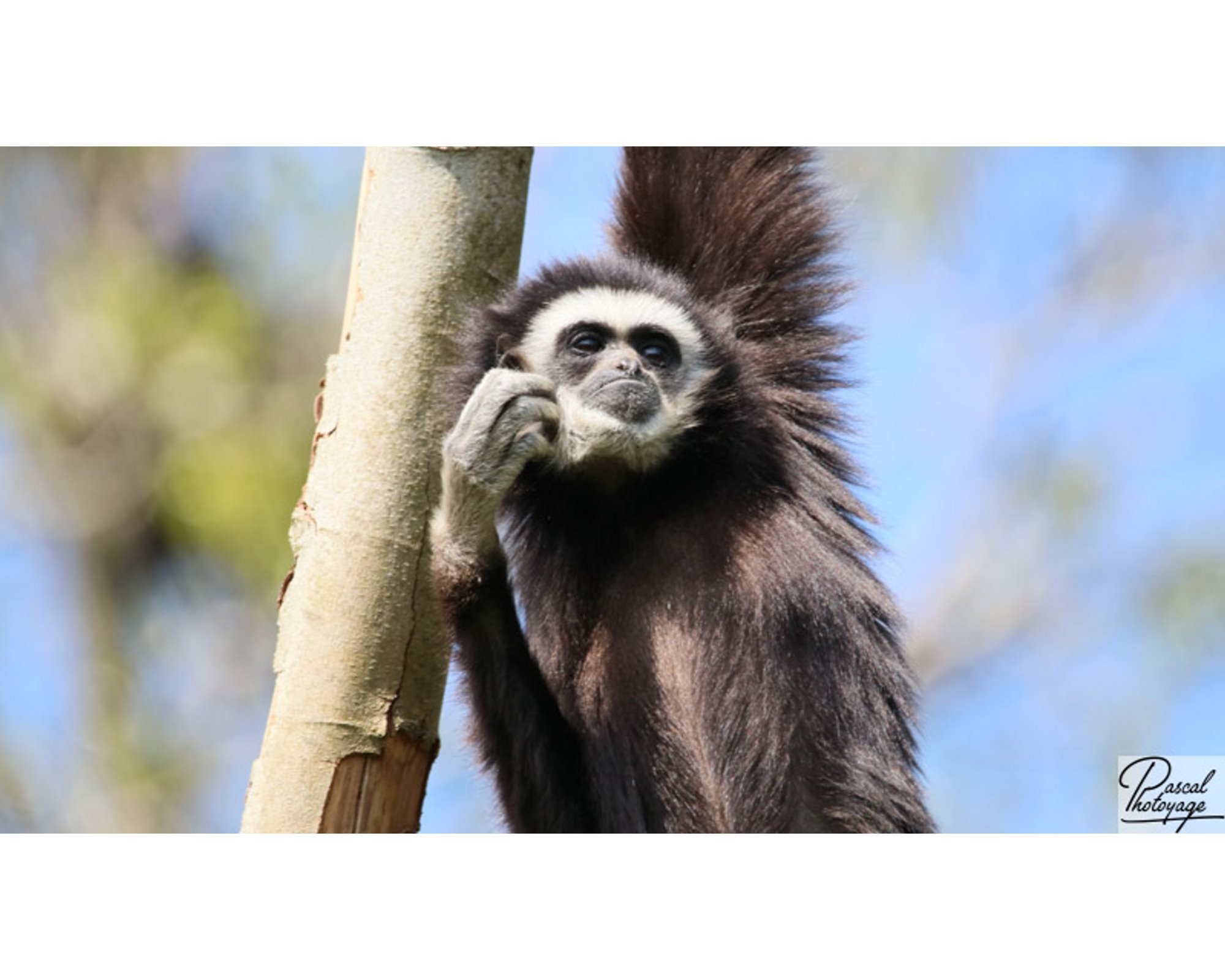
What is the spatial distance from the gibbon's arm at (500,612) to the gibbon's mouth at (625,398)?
174 mm

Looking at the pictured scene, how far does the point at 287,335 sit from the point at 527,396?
154cm

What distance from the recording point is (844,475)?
4340 mm

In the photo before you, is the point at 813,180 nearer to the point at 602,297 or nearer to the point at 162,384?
the point at 602,297

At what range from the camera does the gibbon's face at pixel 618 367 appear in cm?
397

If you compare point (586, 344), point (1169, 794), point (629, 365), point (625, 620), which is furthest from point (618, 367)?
point (1169, 794)

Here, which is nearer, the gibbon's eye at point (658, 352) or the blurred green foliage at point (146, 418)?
the gibbon's eye at point (658, 352)

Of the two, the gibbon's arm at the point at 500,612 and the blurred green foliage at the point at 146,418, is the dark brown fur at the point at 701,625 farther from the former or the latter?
the blurred green foliage at the point at 146,418

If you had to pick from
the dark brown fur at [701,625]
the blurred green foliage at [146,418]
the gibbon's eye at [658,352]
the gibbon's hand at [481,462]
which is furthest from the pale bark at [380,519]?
the blurred green foliage at [146,418]

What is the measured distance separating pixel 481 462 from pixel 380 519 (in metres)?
0.30

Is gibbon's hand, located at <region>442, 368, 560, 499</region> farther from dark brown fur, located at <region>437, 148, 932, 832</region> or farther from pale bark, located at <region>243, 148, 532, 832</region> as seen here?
dark brown fur, located at <region>437, 148, 932, 832</region>

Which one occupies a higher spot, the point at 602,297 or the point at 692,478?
the point at 602,297

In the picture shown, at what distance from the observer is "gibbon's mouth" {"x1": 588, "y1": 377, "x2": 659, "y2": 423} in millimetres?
3957
